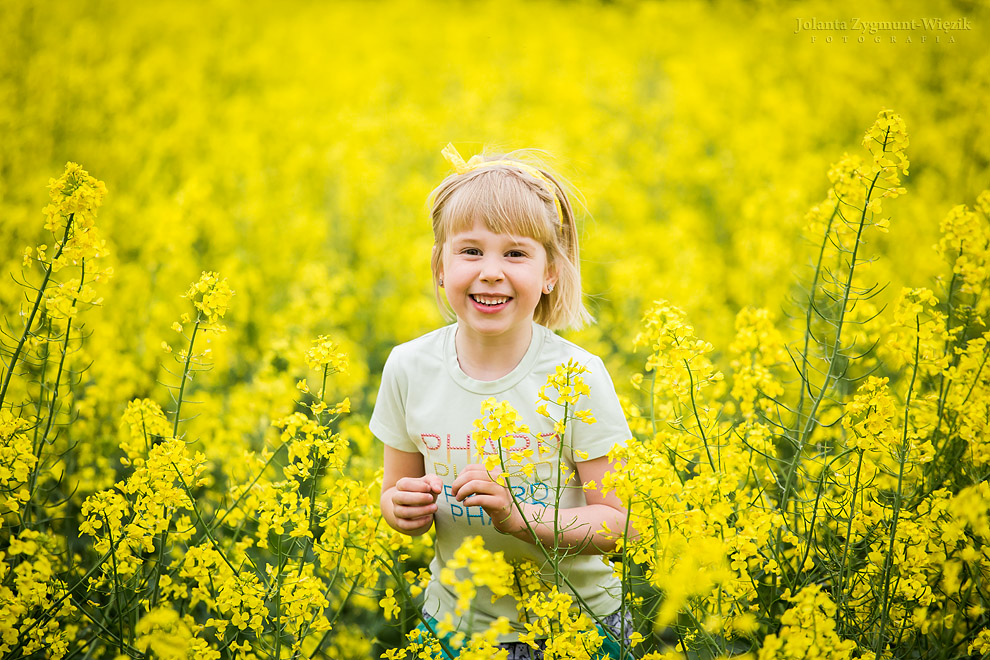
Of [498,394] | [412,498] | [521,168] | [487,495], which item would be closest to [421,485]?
[412,498]

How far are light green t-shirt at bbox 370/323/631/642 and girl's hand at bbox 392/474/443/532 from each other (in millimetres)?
157

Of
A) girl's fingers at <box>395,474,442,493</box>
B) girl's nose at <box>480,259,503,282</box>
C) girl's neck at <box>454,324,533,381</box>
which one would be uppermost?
girl's nose at <box>480,259,503,282</box>

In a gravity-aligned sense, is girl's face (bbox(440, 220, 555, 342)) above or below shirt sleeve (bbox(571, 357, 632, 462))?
above

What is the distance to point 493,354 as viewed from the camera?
6.57 ft

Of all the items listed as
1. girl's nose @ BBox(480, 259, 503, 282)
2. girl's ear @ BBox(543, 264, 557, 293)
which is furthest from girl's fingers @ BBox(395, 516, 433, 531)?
girl's ear @ BBox(543, 264, 557, 293)

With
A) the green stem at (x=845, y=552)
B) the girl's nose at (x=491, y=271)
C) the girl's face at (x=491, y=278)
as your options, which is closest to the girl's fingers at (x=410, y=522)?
the girl's face at (x=491, y=278)

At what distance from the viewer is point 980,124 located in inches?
201

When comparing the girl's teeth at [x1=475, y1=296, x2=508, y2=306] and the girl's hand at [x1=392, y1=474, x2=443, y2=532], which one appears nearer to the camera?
the girl's hand at [x1=392, y1=474, x2=443, y2=532]

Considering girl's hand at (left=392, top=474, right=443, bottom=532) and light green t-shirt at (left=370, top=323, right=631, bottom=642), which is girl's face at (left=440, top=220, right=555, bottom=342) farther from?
girl's hand at (left=392, top=474, right=443, bottom=532)

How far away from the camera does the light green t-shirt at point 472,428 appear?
1888mm

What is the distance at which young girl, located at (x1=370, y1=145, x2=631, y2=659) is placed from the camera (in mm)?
1838

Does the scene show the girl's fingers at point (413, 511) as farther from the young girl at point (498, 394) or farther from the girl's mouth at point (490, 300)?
the girl's mouth at point (490, 300)

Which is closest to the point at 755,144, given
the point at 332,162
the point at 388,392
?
the point at 332,162

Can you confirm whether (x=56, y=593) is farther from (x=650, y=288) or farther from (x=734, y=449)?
(x=650, y=288)
